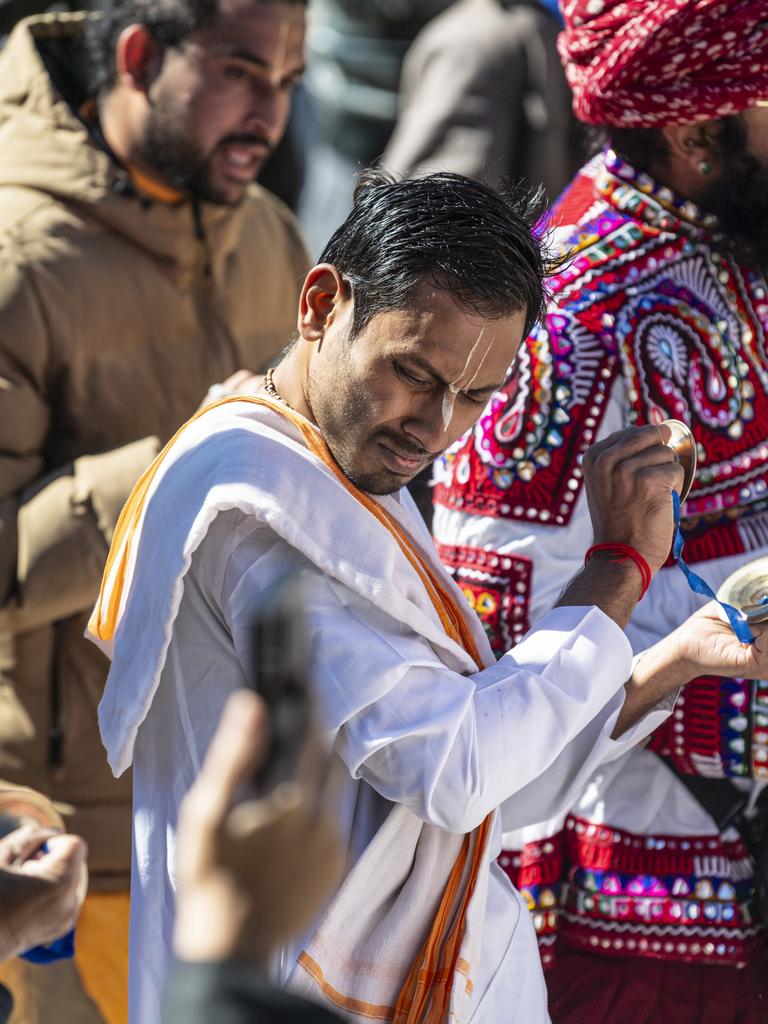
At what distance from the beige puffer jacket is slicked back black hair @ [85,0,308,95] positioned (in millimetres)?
92

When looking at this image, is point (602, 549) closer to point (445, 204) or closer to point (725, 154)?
point (445, 204)

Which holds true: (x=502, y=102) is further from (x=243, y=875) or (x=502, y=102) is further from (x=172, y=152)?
(x=243, y=875)

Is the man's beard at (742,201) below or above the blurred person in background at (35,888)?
above

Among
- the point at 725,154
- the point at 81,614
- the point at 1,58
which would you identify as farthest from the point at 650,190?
the point at 1,58

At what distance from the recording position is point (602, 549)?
2.43 m

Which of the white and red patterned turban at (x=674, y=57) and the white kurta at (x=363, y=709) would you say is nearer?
the white kurta at (x=363, y=709)

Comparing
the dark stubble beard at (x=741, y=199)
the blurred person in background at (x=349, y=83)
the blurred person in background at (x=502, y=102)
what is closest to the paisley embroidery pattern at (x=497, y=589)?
the dark stubble beard at (x=741, y=199)

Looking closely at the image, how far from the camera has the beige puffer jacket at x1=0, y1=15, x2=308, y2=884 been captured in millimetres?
3564

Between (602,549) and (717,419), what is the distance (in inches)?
21.2

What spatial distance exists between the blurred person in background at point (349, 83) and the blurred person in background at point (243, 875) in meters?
6.18

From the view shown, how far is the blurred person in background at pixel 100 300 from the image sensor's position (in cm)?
359

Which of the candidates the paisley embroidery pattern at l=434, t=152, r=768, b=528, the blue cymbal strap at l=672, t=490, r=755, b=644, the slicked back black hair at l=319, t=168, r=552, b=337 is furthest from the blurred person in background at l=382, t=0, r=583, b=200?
the slicked back black hair at l=319, t=168, r=552, b=337

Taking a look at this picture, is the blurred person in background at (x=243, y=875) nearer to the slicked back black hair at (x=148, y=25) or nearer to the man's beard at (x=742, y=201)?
the man's beard at (x=742, y=201)

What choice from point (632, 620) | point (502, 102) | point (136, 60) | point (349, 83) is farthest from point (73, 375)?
point (349, 83)
